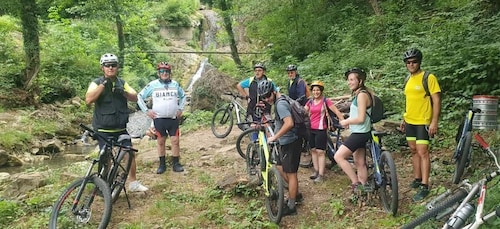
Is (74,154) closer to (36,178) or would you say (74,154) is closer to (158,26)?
(36,178)

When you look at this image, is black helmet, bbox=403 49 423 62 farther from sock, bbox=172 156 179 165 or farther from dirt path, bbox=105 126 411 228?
sock, bbox=172 156 179 165

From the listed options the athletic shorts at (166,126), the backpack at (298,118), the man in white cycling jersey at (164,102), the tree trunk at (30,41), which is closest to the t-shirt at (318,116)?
the backpack at (298,118)

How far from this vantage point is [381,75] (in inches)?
428

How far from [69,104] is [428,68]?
622 inches

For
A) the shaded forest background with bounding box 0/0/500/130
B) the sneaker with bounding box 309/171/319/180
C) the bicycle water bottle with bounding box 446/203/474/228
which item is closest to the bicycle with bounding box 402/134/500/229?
the bicycle water bottle with bounding box 446/203/474/228

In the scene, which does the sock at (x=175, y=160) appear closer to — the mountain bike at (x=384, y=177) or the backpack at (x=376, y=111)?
the mountain bike at (x=384, y=177)

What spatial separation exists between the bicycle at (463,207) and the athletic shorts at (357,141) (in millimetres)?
1354

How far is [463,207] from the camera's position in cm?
326

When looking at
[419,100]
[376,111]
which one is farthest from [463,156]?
[376,111]

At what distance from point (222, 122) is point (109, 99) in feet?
18.1

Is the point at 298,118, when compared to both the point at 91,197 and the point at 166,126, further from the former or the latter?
the point at 166,126

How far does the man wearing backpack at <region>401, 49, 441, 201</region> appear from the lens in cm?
484

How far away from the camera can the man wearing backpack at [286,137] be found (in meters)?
4.92

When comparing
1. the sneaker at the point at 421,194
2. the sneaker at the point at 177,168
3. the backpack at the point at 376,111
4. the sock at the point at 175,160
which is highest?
the backpack at the point at 376,111
